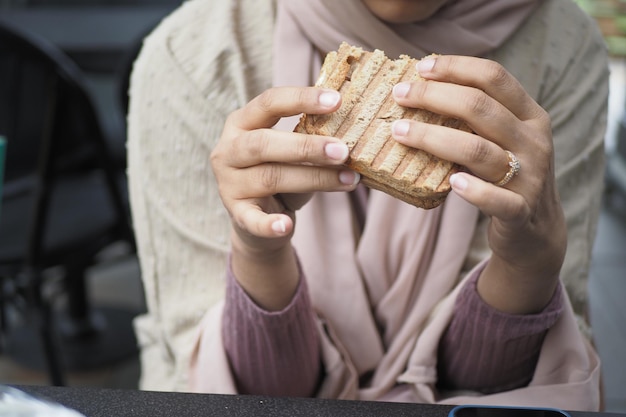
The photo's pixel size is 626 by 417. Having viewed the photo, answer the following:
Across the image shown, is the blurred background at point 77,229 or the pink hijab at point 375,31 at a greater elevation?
the pink hijab at point 375,31

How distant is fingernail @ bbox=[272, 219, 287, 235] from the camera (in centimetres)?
76

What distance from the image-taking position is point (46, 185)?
1.86 meters

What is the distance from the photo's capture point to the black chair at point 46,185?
5.98 ft

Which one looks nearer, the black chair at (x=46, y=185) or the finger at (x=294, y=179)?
the finger at (x=294, y=179)

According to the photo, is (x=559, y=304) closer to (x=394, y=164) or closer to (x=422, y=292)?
(x=422, y=292)

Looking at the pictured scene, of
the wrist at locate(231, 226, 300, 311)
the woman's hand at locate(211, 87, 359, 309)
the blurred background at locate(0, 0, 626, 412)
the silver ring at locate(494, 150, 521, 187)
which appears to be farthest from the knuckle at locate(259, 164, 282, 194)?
the blurred background at locate(0, 0, 626, 412)

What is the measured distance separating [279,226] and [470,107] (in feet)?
0.69

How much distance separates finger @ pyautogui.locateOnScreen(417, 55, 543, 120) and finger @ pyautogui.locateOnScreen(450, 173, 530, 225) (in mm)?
89

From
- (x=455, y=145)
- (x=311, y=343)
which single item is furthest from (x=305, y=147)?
(x=311, y=343)

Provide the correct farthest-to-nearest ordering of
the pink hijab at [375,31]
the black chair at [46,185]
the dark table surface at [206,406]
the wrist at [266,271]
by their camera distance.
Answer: the black chair at [46,185] < the pink hijab at [375,31] < the wrist at [266,271] < the dark table surface at [206,406]

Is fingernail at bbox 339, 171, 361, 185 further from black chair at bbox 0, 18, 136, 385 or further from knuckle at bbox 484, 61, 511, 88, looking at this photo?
black chair at bbox 0, 18, 136, 385

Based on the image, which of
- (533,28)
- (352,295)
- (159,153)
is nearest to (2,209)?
(159,153)

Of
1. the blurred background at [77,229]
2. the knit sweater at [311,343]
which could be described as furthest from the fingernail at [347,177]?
the blurred background at [77,229]

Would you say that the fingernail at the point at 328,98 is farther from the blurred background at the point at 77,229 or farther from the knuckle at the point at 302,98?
the blurred background at the point at 77,229
